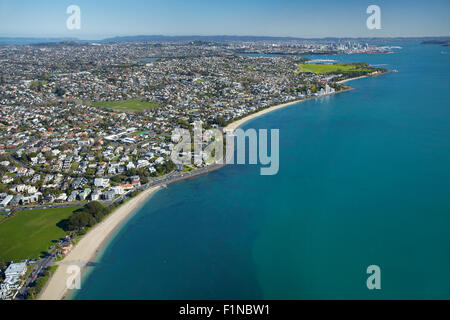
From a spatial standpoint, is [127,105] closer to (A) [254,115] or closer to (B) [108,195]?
(A) [254,115]

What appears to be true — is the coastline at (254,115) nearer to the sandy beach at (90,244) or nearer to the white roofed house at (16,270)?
the sandy beach at (90,244)

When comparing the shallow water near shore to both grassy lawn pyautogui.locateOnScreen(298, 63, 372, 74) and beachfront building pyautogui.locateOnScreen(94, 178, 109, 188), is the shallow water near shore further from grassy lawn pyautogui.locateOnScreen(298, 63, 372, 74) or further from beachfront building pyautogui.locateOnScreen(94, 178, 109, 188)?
grassy lawn pyautogui.locateOnScreen(298, 63, 372, 74)

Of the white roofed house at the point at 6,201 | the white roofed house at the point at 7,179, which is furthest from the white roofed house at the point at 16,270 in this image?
the white roofed house at the point at 7,179

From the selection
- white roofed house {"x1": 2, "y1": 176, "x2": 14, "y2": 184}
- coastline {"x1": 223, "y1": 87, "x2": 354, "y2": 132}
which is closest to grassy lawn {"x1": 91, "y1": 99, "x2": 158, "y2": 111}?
coastline {"x1": 223, "y1": 87, "x2": 354, "y2": 132}

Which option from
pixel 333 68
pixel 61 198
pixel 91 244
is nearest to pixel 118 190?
pixel 61 198

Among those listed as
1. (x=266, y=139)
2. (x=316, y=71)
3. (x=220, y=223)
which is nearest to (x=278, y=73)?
(x=316, y=71)
